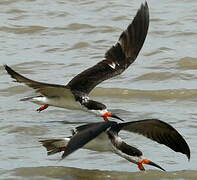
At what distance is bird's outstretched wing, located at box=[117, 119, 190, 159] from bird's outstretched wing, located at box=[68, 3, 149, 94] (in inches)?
91.0

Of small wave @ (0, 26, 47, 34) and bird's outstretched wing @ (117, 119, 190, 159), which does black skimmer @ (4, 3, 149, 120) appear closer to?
bird's outstretched wing @ (117, 119, 190, 159)

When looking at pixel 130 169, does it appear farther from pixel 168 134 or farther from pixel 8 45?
pixel 8 45

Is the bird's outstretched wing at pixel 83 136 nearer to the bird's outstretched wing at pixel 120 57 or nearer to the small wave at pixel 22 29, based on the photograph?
the bird's outstretched wing at pixel 120 57

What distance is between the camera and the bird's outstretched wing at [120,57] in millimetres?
10359

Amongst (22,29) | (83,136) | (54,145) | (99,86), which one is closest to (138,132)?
(54,145)

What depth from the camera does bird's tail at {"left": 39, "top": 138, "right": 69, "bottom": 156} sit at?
26.1 feet

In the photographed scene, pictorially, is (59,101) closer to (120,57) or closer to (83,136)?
(120,57)

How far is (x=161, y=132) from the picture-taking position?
7.92 m

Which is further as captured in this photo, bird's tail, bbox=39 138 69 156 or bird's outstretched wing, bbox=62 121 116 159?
bird's tail, bbox=39 138 69 156

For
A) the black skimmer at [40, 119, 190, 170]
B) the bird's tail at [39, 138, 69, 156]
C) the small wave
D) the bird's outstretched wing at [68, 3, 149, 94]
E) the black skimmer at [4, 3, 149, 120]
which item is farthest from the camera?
the small wave

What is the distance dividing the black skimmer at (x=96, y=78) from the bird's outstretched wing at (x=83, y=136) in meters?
1.30

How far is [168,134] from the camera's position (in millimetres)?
7863

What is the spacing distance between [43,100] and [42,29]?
450cm

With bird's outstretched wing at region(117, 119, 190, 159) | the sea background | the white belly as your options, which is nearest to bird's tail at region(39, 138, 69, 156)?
the sea background
